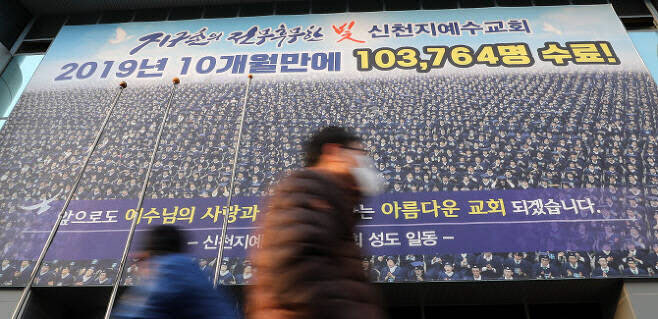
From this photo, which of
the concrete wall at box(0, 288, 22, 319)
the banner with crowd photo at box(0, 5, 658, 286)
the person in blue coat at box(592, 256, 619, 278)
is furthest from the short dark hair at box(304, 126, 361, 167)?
the concrete wall at box(0, 288, 22, 319)

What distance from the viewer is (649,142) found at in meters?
7.04

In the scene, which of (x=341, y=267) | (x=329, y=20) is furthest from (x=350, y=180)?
(x=329, y=20)

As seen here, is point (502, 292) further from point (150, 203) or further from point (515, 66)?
point (150, 203)

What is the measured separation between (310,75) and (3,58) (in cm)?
546

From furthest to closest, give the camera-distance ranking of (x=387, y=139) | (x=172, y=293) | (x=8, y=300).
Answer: (x=387, y=139)
(x=8, y=300)
(x=172, y=293)

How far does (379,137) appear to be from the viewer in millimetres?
7348

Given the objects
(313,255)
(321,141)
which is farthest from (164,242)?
(313,255)

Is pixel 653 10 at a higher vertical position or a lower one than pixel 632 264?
higher

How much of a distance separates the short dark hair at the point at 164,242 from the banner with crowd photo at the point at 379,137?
129 inches

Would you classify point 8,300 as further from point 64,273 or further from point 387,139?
point 387,139

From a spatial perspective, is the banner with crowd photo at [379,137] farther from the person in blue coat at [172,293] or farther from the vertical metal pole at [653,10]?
the person in blue coat at [172,293]

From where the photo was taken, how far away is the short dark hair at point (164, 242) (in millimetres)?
1760

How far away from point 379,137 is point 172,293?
5.95 m

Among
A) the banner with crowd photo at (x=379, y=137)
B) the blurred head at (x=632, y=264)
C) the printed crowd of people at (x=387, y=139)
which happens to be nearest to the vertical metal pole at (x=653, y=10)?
the banner with crowd photo at (x=379, y=137)
